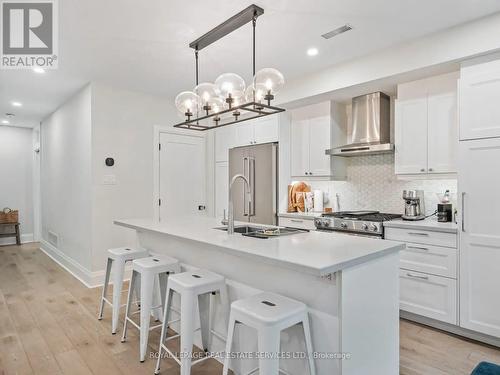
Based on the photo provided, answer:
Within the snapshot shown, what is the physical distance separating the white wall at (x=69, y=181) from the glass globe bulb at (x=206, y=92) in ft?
7.11

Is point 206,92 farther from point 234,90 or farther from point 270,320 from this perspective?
point 270,320

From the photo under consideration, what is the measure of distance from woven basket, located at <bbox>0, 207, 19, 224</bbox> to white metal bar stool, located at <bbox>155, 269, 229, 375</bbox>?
20.8ft

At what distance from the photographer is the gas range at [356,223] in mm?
3227

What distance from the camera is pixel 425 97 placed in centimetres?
317

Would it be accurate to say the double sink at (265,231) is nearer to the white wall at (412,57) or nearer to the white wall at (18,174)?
the white wall at (412,57)

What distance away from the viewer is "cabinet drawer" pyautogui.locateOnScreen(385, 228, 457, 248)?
2.79 meters

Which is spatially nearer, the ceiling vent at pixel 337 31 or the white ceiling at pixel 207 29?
the white ceiling at pixel 207 29

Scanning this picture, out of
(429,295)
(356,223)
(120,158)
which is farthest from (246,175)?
(429,295)

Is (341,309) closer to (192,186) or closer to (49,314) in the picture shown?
(49,314)

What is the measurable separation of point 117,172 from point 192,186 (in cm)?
125

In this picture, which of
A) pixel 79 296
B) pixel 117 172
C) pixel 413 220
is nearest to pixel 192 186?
pixel 117 172

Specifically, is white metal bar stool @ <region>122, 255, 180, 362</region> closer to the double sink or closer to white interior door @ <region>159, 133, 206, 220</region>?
the double sink

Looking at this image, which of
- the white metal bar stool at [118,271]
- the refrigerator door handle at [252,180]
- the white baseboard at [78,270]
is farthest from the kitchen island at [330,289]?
the white baseboard at [78,270]

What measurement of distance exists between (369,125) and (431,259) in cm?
160
